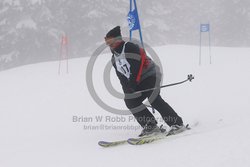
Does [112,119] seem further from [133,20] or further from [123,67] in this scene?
[133,20]

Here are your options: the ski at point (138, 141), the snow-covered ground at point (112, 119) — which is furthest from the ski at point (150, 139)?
the snow-covered ground at point (112, 119)

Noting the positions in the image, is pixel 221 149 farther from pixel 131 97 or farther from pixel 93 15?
pixel 93 15

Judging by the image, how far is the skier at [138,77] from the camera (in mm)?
5430

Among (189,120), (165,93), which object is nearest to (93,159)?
(189,120)

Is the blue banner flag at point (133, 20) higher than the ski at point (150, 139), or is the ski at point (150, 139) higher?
the blue banner flag at point (133, 20)

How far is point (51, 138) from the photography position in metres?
6.15

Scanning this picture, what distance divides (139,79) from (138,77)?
0.05 metres

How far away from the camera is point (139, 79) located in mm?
5535

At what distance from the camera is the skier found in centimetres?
543

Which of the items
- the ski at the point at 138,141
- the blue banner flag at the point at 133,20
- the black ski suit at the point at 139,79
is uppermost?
the blue banner flag at the point at 133,20

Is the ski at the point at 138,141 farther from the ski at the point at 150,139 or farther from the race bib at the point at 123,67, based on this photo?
the race bib at the point at 123,67

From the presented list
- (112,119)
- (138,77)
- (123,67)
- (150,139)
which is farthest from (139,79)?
(112,119)

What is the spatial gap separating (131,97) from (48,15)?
26608 mm

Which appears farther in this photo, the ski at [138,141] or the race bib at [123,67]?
the race bib at [123,67]
